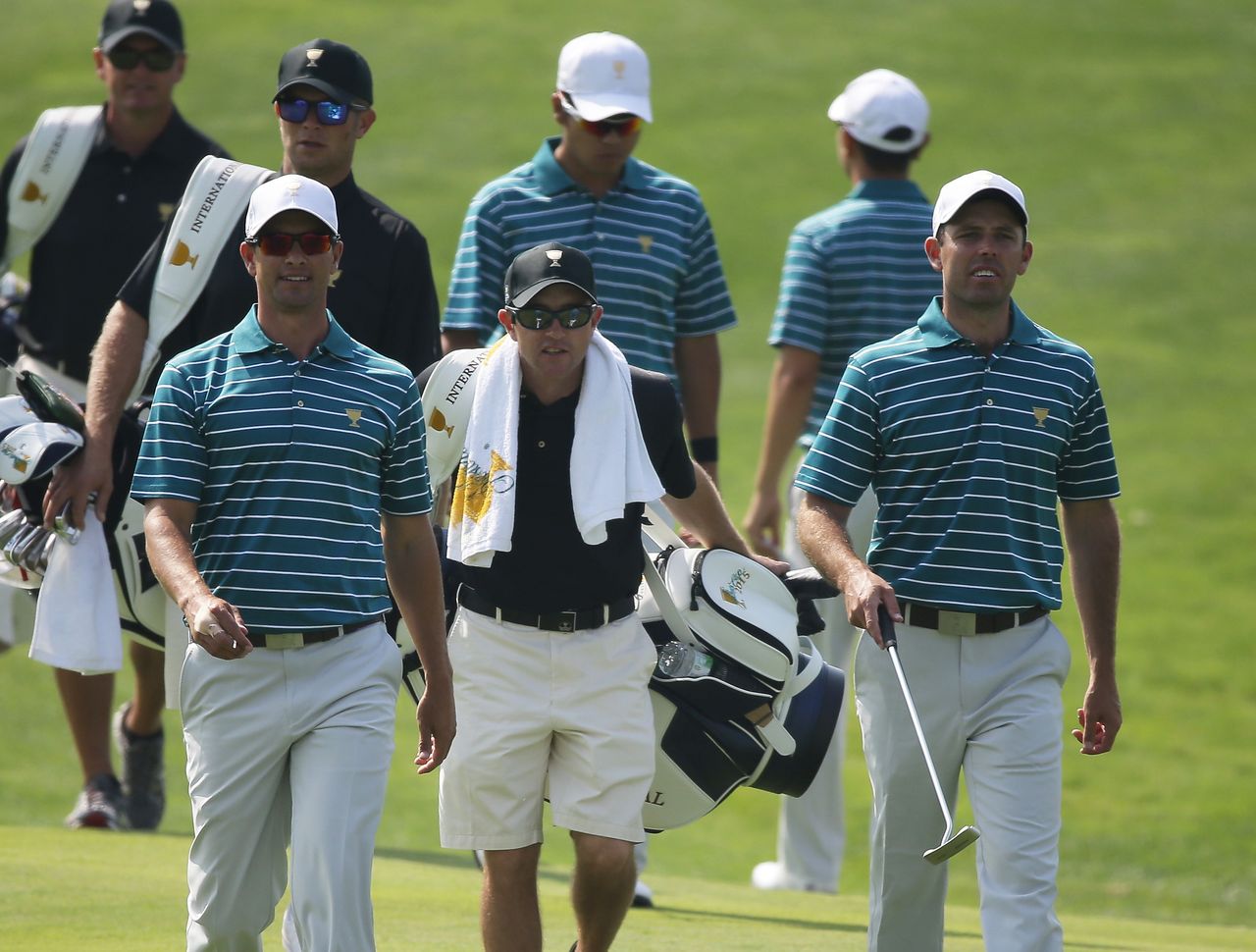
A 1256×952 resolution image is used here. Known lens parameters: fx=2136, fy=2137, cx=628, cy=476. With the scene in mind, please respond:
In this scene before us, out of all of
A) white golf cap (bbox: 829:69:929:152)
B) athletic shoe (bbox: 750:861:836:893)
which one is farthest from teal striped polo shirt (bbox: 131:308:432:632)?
athletic shoe (bbox: 750:861:836:893)

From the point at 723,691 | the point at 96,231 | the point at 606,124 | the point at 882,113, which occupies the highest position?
the point at 882,113

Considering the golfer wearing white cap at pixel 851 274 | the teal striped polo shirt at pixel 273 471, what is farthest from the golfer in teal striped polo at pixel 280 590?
the golfer wearing white cap at pixel 851 274

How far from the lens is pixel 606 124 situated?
24.3 feet

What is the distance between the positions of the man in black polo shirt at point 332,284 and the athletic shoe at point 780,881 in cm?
320

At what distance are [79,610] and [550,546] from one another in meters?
1.33

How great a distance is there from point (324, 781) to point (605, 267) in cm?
285

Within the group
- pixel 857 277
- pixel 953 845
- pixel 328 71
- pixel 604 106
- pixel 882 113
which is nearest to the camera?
pixel 953 845

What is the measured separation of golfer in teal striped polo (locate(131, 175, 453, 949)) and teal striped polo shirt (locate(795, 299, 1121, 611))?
1.20m

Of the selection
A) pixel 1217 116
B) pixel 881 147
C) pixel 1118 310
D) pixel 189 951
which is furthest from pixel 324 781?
pixel 1217 116

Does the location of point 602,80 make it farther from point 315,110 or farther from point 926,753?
point 926,753

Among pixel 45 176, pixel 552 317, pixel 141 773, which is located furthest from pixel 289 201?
pixel 141 773

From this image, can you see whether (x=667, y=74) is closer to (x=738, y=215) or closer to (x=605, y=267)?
(x=738, y=215)

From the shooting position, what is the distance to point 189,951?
16.9 feet

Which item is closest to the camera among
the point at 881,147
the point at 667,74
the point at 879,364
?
the point at 879,364
